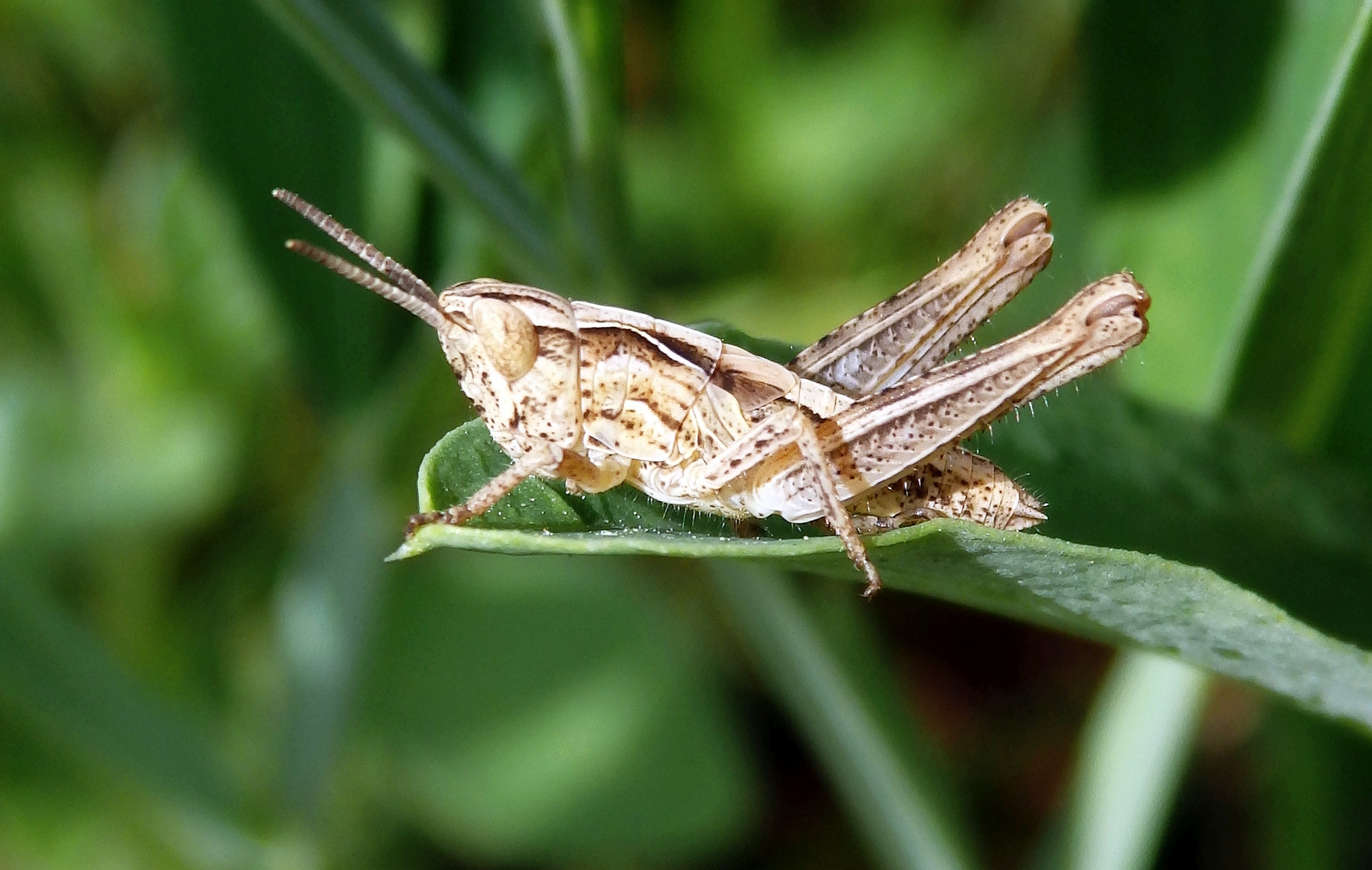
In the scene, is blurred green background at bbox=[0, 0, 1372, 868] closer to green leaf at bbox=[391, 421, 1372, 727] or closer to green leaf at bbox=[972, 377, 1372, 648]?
green leaf at bbox=[972, 377, 1372, 648]

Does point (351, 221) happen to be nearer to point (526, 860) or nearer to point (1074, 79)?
point (526, 860)

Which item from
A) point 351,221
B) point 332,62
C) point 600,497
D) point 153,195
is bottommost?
point 600,497

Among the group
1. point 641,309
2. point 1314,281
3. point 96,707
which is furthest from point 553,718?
point 1314,281

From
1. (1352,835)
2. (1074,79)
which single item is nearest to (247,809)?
(1352,835)

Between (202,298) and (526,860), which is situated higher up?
(202,298)

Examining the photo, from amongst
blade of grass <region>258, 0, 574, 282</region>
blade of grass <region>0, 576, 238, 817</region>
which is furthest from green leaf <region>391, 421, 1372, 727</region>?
blade of grass <region>0, 576, 238, 817</region>

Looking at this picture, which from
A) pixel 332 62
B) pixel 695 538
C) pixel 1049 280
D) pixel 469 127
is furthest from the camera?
pixel 1049 280

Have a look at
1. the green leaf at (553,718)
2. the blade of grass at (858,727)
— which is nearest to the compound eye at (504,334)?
the blade of grass at (858,727)
